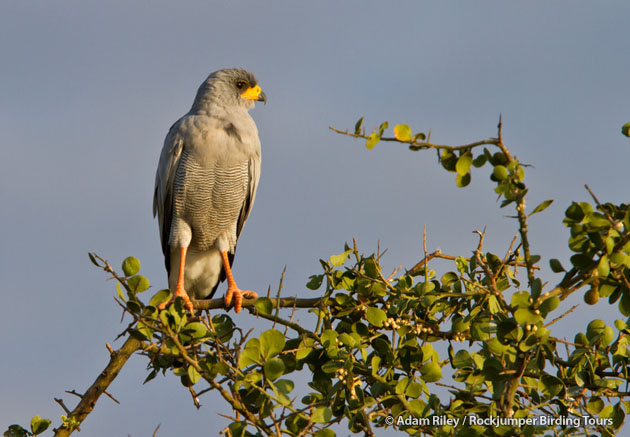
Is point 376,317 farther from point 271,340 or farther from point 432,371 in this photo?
point 271,340

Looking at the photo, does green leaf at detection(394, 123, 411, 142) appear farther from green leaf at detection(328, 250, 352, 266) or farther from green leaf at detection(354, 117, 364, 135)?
green leaf at detection(328, 250, 352, 266)

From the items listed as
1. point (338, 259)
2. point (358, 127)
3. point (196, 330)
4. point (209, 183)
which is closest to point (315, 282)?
point (338, 259)

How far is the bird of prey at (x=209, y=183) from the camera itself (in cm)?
686

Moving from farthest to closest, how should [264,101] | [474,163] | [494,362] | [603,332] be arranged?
1. [264,101]
2. [603,332]
3. [494,362]
4. [474,163]

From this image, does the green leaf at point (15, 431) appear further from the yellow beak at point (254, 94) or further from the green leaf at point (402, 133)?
the yellow beak at point (254, 94)

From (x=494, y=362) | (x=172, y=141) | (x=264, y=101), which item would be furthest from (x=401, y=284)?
(x=264, y=101)

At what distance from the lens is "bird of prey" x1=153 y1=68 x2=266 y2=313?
6.86 metres

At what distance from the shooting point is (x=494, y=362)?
309 centimetres

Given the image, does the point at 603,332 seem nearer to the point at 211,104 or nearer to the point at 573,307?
the point at 573,307

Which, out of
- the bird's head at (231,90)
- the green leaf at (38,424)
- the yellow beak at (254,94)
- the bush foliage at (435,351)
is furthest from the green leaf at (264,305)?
the yellow beak at (254,94)

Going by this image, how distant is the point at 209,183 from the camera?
692 centimetres

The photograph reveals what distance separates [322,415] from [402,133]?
1.24 m

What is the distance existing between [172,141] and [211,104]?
65 centimetres

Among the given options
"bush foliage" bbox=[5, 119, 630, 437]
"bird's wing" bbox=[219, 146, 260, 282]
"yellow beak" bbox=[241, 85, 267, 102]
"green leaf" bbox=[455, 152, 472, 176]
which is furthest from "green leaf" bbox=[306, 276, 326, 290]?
"yellow beak" bbox=[241, 85, 267, 102]
